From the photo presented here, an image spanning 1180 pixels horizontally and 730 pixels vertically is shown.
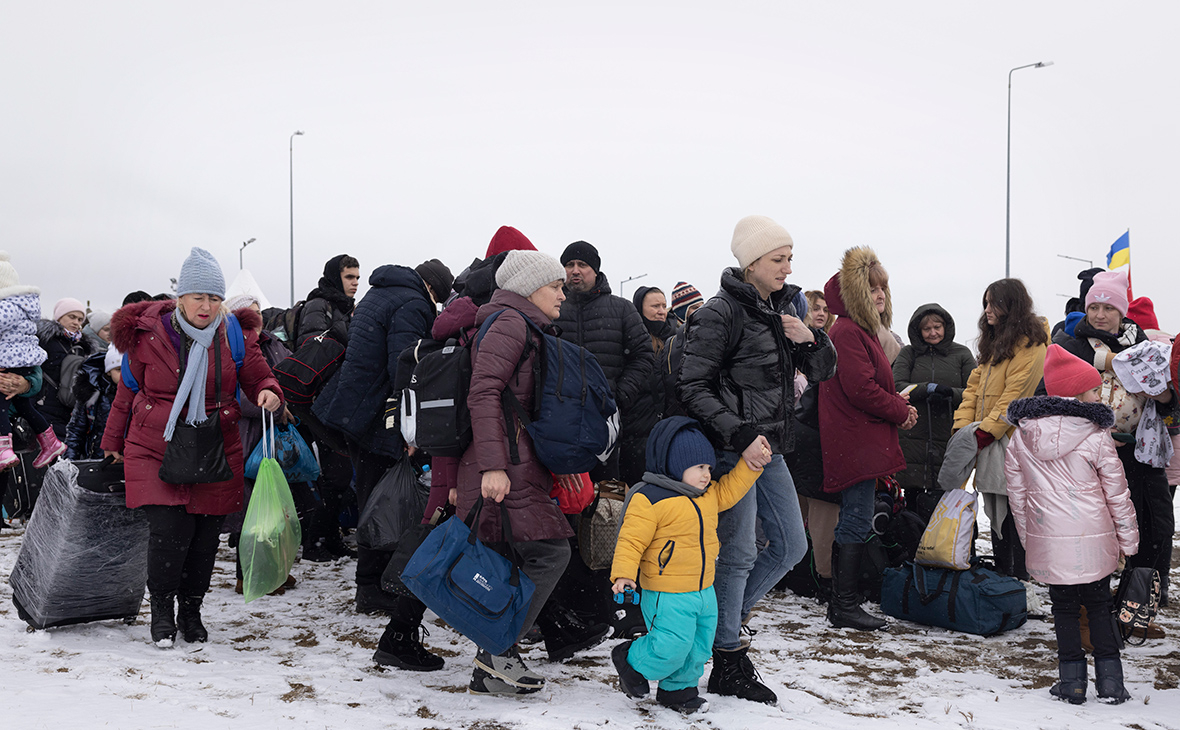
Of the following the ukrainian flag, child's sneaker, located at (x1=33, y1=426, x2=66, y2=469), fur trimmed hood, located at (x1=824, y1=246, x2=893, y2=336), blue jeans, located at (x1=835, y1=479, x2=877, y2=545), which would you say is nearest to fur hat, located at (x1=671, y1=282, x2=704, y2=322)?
fur trimmed hood, located at (x1=824, y1=246, x2=893, y2=336)

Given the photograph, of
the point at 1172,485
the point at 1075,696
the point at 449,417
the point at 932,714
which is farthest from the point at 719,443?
the point at 1172,485

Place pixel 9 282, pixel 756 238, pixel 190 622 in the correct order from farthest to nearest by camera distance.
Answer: pixel 9 282 → pixel 190 622 → pixel 756 238

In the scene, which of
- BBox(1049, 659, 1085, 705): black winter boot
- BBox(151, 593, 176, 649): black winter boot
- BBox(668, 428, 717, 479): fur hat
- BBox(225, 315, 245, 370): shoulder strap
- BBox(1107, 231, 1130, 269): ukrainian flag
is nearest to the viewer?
BBox(668, 428, 717, 479): fur hat

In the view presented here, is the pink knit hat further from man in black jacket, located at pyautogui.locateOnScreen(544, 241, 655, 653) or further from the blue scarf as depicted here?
the blue scarf

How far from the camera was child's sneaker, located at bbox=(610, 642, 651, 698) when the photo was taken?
148 inches

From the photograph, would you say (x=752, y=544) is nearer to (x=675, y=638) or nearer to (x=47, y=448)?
(x=675, y=638)

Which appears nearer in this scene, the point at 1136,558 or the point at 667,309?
the point at 1136,558

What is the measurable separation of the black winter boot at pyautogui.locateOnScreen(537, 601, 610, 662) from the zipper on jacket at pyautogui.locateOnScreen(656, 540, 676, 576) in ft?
3.12

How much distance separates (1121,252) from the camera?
32.1 feet

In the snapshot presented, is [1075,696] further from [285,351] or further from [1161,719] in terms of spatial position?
[285,351]

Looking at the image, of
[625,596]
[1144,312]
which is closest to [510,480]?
[625,596]

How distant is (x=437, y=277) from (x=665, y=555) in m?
2.33

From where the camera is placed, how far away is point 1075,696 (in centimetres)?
396

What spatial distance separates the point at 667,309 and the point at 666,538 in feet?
14.2
